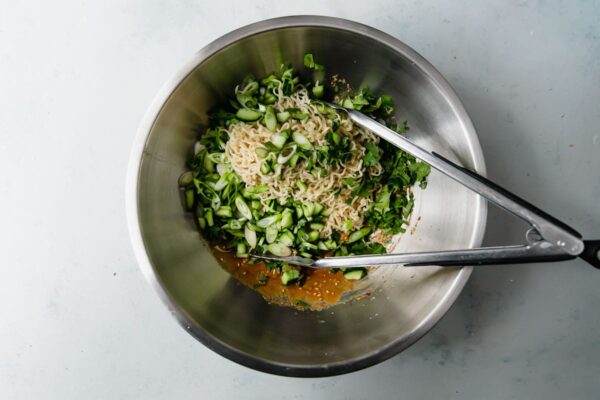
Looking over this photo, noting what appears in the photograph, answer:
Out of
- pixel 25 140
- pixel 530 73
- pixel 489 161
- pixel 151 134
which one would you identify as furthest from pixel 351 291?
pixel 25 140

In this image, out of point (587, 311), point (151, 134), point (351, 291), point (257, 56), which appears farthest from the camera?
point (587, 311)

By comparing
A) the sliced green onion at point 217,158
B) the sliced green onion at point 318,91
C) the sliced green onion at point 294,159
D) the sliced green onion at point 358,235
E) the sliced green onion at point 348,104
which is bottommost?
the sliced green onion at point 358,235

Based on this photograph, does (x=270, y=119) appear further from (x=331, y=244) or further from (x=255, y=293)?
(x=255, y=293)

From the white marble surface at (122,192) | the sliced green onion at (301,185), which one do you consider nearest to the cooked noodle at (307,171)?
the sliced green onion at (301,185)

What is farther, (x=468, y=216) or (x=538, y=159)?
(x=538, y=159)

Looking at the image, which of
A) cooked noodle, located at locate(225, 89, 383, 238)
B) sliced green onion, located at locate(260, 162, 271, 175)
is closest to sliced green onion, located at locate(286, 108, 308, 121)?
cooked noodle, located at locate(225, 89, 383, 238)

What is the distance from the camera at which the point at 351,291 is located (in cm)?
205

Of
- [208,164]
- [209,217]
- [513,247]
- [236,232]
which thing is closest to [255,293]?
[236,232]

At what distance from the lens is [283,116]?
1992 millimetres

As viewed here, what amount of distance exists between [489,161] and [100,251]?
5.85ft

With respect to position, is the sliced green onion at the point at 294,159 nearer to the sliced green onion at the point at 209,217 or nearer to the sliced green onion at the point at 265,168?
the sliced green onion at the point at 265,168

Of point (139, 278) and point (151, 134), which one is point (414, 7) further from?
point (139, 278)

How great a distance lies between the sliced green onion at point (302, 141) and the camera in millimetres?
1938

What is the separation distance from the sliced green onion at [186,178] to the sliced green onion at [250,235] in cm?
31
